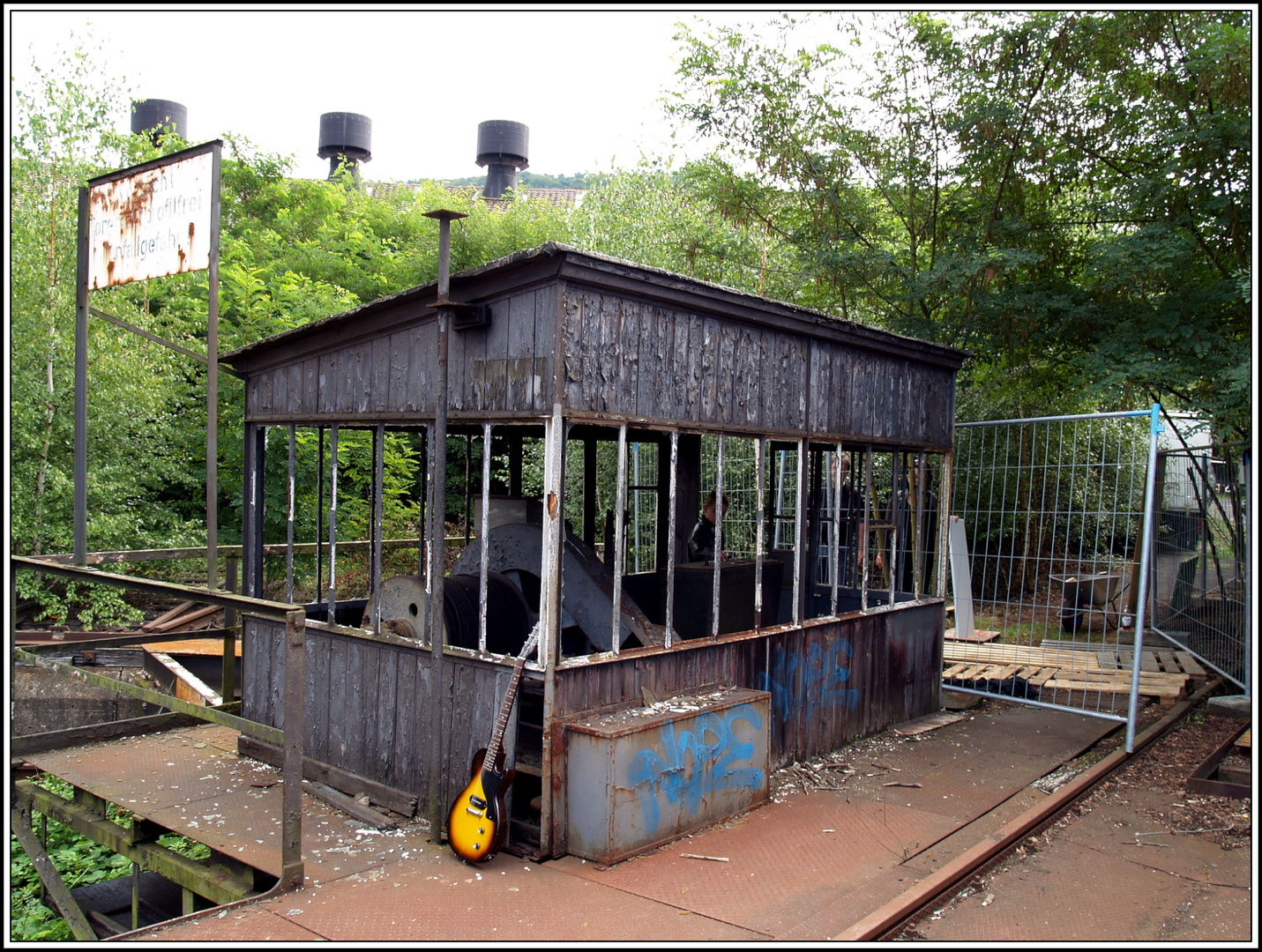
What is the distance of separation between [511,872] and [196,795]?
9.20 feet

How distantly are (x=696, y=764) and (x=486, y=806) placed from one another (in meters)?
1.38

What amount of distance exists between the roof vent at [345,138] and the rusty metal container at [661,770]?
34.3 m

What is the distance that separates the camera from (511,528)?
7.17m

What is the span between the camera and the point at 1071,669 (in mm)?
9547

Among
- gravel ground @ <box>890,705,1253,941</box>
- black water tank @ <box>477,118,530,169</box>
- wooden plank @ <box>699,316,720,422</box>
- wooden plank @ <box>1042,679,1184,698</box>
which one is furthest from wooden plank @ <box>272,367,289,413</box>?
black water tank @ <box>477,118,530,169</box>

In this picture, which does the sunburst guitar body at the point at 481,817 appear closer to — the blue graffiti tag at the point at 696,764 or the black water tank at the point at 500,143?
the blue graffiti tag at the point at 696,764

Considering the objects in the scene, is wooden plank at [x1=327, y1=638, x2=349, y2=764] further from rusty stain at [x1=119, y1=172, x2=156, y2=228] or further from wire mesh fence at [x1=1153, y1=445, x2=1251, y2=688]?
wire mesh fence at [x1=1153, y1=445, x2=1251, y2=688]

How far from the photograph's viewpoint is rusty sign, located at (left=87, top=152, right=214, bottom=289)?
232 inches

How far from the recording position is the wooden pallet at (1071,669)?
9211mm

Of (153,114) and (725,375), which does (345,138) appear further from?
(725,375)

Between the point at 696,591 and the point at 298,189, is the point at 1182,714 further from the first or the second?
the point at 298,189

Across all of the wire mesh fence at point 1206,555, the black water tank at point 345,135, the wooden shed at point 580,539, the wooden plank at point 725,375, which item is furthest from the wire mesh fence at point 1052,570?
the black water tank at point 345,135

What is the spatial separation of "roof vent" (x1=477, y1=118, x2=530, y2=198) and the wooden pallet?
2965 centimetres

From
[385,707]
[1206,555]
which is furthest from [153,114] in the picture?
[1206,555]
